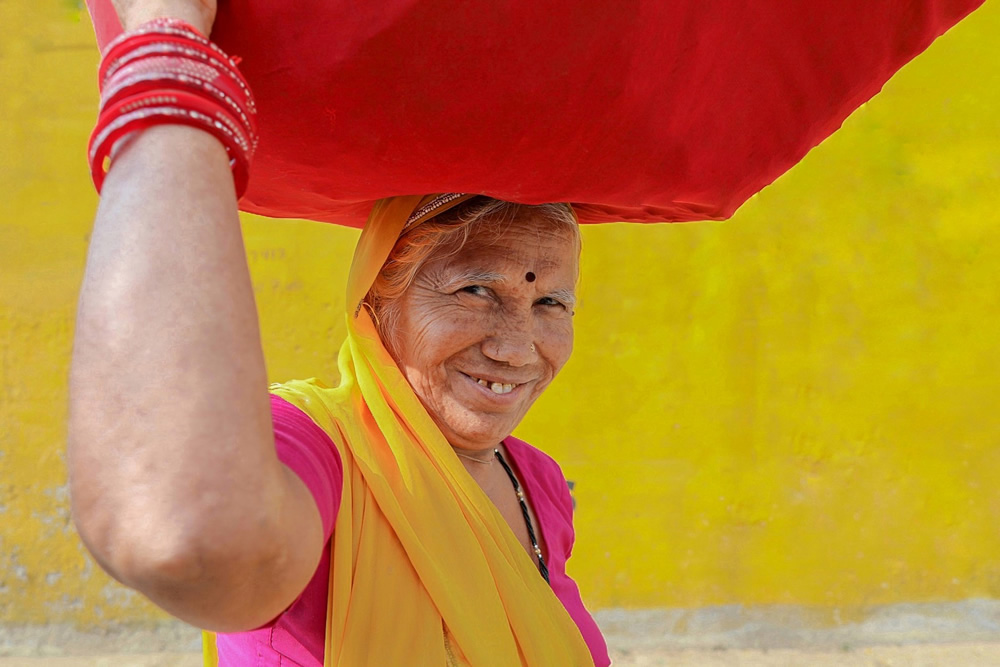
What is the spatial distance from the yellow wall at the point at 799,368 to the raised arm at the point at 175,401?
305 centimetres

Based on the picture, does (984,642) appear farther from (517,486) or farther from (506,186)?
(506,186)

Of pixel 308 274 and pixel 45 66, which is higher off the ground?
→ pixel 45 66

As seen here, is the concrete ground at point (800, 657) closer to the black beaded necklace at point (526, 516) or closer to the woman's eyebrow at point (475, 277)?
the black beaded necklace at point (526, 516)

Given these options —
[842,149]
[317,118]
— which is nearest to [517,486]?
[317,118]

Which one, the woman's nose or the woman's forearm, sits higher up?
the woman's nose

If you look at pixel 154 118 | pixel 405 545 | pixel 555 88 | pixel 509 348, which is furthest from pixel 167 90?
pixel 509 348

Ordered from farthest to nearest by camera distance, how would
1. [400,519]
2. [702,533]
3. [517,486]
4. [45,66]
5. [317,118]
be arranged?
[702,533]
[45,66]
[517,486]
[400,519]
[317,118]

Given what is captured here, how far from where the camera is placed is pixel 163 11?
0.61m

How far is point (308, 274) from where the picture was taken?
3586 mm

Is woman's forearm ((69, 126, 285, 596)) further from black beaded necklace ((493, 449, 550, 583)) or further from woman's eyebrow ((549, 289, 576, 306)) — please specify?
black beaded necklace ((493, 449, 550, 583))

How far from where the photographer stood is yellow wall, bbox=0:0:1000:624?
3639mm

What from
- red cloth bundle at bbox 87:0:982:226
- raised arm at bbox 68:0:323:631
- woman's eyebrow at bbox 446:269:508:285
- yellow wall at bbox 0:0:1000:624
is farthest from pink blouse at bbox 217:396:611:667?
yellow wall at bbox 0:0:1000:624

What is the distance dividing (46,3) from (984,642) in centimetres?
463

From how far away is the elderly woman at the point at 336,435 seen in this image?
53 centimetres
